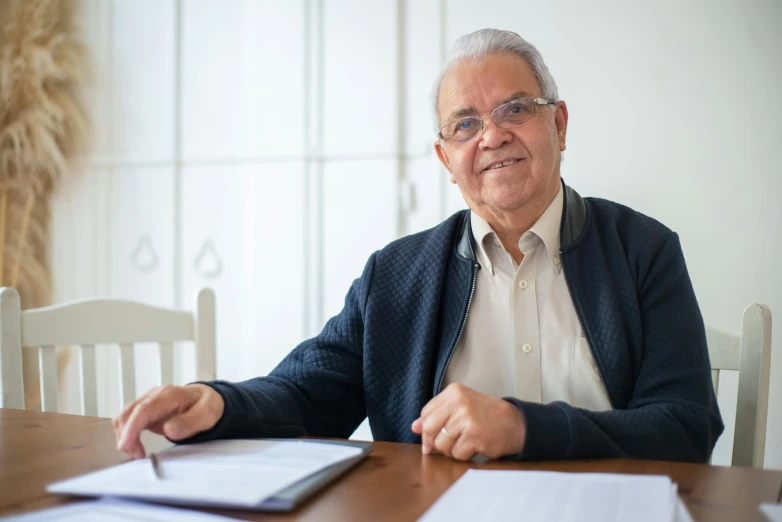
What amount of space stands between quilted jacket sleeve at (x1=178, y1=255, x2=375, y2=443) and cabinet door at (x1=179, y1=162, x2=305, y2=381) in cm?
128

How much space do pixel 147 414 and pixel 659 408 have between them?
2.51ft

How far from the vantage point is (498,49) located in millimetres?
1377

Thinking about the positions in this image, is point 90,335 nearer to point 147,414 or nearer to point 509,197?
point 147,414

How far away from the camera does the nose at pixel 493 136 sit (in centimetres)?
137

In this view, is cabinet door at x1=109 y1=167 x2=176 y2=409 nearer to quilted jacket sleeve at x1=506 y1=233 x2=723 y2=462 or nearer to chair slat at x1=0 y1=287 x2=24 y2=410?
chair slat at x1=0 y1=287 x2=24 y2=410

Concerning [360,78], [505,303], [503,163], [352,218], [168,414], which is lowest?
[168,414]

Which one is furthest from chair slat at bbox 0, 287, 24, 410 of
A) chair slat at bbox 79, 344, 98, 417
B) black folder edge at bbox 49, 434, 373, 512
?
black folder edge at bbox 49, 434, 373, 512

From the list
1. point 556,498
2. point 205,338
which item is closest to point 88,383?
point 205,338

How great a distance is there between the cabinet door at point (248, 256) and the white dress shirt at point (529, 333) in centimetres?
142

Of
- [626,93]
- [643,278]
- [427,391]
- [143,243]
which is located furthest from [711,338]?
[143,243]

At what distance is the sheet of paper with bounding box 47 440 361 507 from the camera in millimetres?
733

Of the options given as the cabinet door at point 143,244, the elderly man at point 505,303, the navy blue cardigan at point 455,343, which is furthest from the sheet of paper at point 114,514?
the cabinet door at point 143,244

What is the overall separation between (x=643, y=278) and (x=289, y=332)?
5.52 feet

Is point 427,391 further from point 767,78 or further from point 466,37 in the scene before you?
point 767,78
